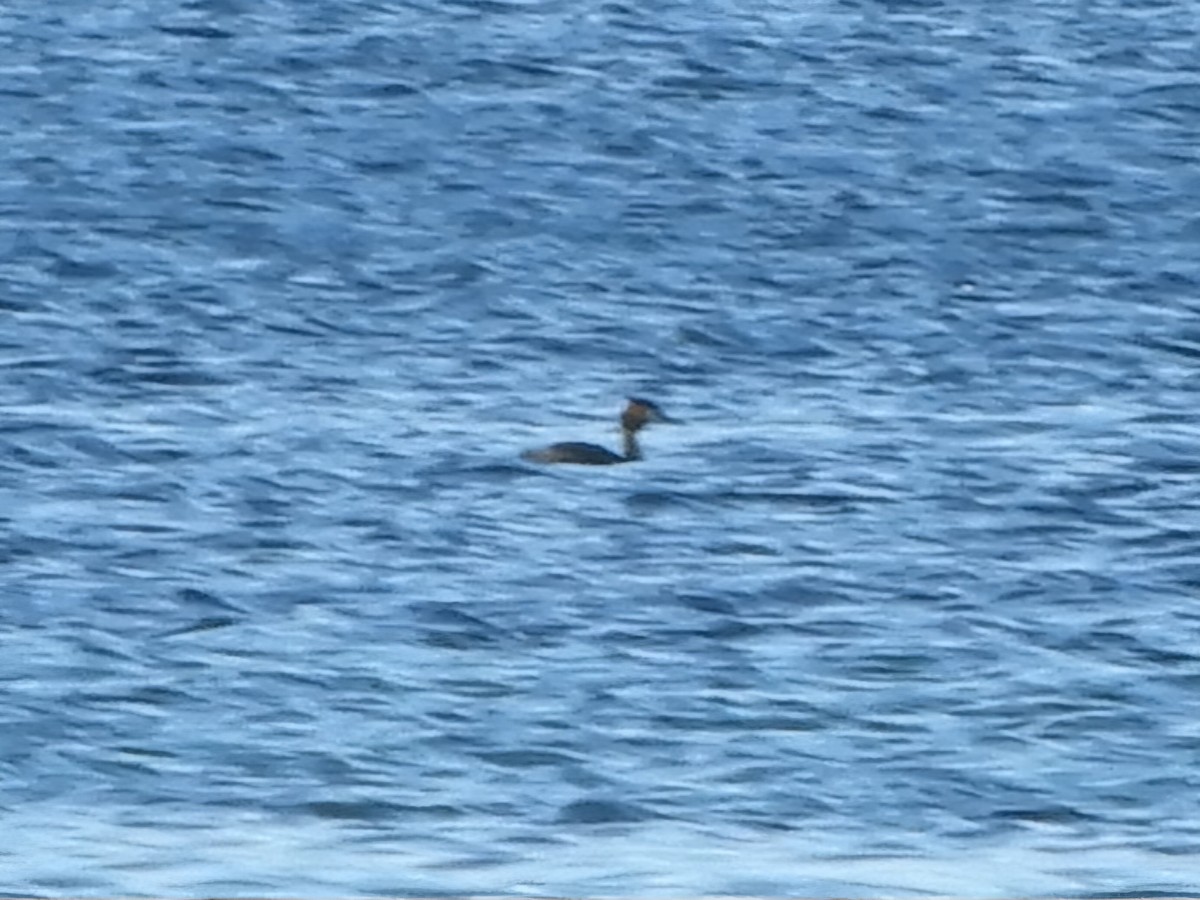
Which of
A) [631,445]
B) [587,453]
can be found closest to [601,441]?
A: [631,445]

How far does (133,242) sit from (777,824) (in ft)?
46.6

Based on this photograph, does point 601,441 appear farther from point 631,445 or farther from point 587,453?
point 587,453

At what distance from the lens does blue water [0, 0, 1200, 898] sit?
14.2 m

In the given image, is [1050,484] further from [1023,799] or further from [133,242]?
[133,242]

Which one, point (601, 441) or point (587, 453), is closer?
point (587, 453)

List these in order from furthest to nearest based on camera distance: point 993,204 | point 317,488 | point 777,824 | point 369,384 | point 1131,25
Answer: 1. point 1131,25
2. point 993,204
3. point 369,384
4. point 317,488
5. point 777,824

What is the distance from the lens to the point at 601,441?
21375 millimetres

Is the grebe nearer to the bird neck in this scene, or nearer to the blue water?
the bird neck

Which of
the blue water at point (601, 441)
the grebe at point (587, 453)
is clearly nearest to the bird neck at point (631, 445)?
the grebe at point (587, 453)

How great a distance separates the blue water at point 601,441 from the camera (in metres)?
14.2

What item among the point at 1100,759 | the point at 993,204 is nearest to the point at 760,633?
the point at 1100,759

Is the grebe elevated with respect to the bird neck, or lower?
elevated

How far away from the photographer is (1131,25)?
3553 cm

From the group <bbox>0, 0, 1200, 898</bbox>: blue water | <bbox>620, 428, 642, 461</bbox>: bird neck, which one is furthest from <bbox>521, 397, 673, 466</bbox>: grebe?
<bbox>0, 0, 1200, 898</bbox>: blue water
